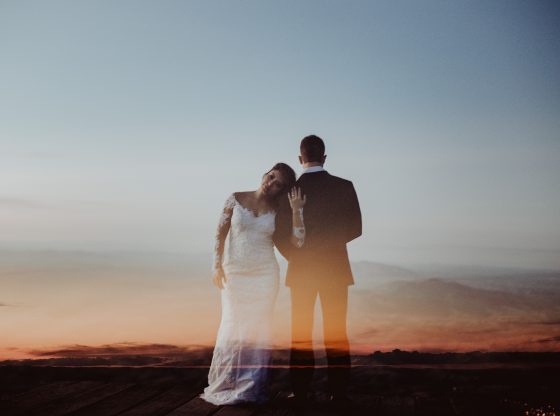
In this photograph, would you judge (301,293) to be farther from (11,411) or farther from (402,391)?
(11,411)

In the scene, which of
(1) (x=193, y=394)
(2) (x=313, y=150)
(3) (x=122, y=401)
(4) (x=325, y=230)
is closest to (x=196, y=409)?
(1) (x=193, y=394)

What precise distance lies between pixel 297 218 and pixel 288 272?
1.32 ft

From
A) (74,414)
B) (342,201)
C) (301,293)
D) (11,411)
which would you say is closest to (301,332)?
(301,293)

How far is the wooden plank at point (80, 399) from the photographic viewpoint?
341cm

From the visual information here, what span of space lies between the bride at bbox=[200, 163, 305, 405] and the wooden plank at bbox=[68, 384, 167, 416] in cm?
45

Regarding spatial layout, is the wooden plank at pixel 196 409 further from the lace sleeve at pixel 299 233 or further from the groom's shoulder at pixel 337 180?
the groom's shoulder at pixel 337 180

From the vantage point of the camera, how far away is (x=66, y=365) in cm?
445

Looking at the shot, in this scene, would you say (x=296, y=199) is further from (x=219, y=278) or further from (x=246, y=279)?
(x=219, y=278)

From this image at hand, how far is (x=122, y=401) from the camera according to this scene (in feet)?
12.0

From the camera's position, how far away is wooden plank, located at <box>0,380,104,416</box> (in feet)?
11.2

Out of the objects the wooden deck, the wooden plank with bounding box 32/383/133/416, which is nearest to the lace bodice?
the wooden deck

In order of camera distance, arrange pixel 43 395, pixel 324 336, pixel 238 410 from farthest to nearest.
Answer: pixel 43 395
pixel 324 336
pixel 238 410

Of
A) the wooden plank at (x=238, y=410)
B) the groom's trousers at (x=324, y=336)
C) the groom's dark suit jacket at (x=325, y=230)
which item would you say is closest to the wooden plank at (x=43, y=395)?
the wooden plank at (x=238, y=410)

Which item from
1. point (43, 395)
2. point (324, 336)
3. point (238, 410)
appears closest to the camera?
point (238, 410)
